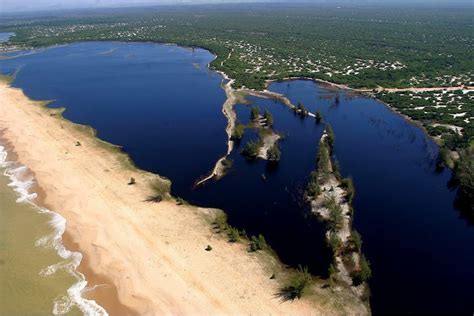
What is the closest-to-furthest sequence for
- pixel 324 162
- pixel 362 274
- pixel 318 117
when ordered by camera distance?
pixel 362 274 < pixel 324 162 < pixel 318 117

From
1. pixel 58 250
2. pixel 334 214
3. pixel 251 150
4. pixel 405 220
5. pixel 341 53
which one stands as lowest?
pixel 58 250

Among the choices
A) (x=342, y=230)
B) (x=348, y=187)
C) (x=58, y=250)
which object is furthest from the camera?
(x=348, y=187)

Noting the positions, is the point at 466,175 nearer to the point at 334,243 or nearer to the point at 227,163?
the point at 334,243

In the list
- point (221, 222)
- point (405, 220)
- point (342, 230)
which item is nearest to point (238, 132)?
point (221, 222)

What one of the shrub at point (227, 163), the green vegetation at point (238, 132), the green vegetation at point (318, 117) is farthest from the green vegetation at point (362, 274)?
the green vegetation at point (318, 117)

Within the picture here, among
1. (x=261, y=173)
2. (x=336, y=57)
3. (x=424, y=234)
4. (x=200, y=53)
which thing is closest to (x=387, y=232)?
(x=424, y=234)

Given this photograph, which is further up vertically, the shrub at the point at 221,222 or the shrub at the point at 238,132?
the shrub at the point at 238,132

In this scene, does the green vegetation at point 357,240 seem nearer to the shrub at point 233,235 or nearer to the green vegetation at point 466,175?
the shrub at point 233,235
